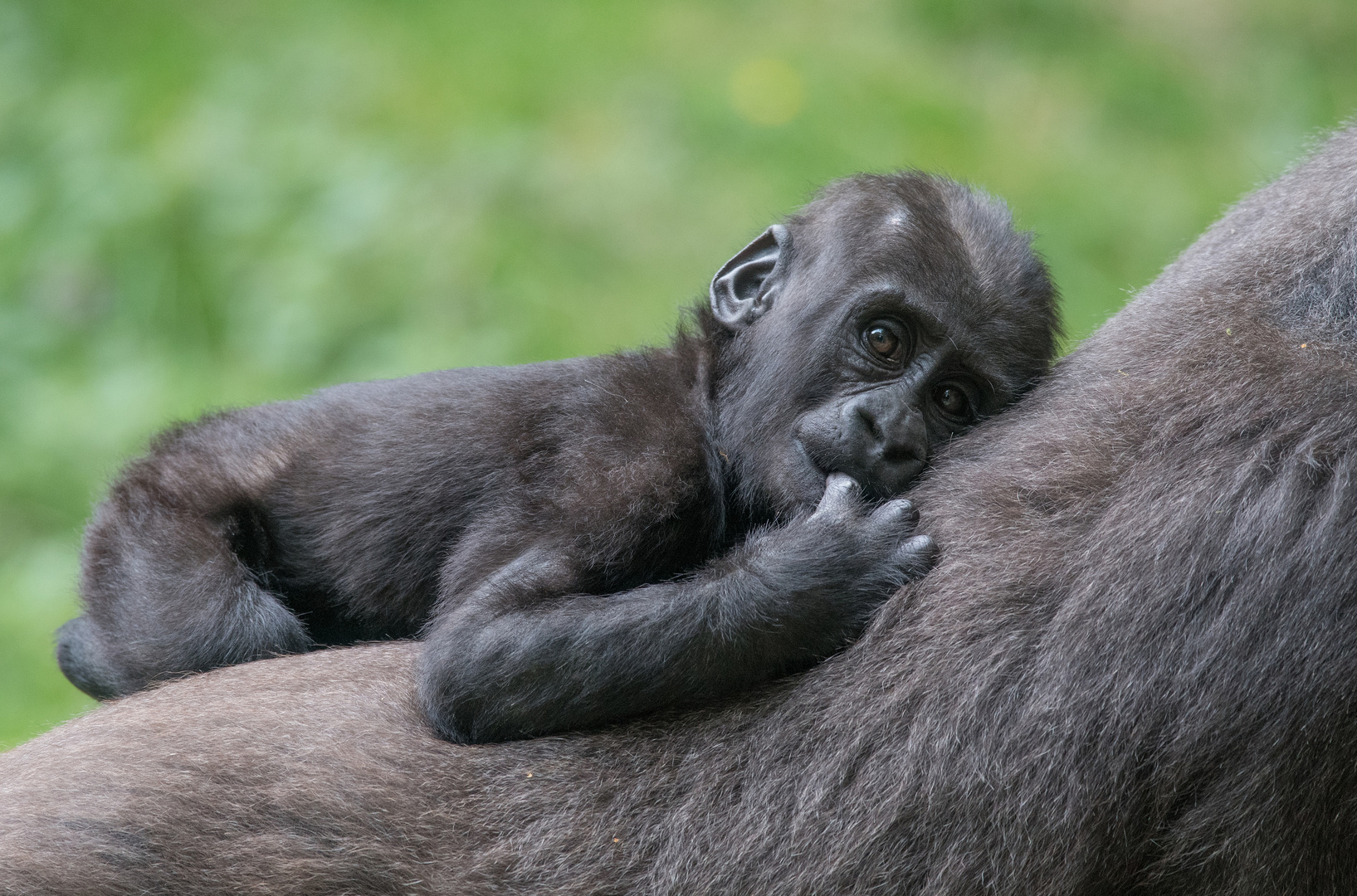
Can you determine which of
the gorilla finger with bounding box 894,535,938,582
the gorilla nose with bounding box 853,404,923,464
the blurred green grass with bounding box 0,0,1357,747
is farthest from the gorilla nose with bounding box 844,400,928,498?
the blurred green grass with bounding box 0,0,1357,747

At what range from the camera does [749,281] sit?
3.67m

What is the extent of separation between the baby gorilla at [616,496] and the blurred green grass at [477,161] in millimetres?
3564

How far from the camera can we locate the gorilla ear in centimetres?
355

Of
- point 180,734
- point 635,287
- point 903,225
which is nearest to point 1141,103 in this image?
point 635,287

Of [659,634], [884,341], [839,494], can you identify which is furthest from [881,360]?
[659,634]

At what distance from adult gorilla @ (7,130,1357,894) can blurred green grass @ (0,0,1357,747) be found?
169 inches

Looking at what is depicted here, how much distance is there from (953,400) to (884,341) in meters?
0.20

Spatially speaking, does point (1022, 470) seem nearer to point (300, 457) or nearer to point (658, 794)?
point (658, 794)

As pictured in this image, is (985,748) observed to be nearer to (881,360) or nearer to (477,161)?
(881,360)

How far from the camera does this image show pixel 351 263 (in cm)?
787

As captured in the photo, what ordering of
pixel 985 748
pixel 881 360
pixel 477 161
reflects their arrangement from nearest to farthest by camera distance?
pixel 985 748 < pixel 881 360 < pixel 477 161

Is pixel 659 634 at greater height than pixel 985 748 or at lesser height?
greater

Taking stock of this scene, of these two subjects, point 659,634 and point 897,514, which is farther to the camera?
point 897,514

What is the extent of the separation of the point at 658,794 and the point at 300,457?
1.31 meters
